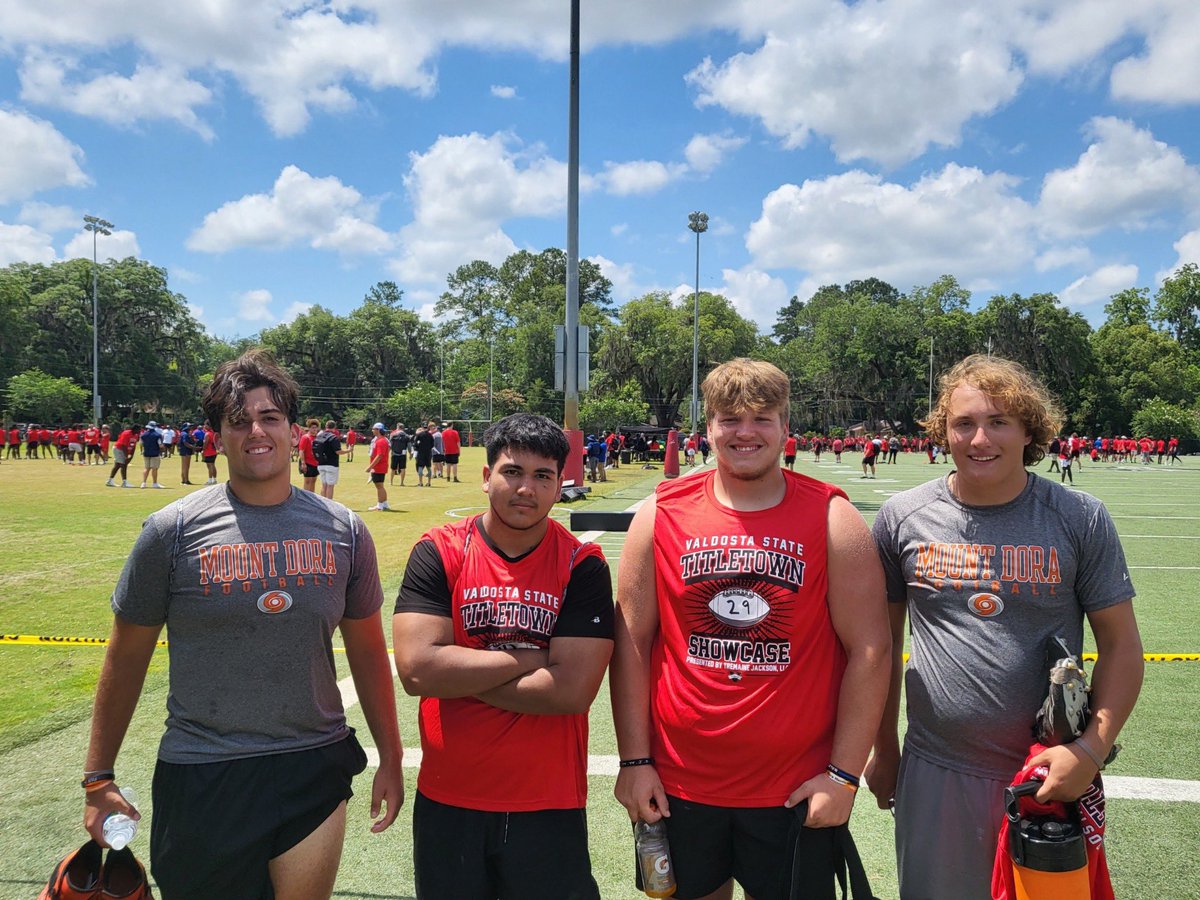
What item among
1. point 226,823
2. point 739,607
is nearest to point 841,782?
point 739,607

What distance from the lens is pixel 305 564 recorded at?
2.22 meters

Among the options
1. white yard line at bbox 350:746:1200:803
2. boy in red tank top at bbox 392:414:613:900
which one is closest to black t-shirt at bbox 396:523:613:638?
boy in red tank top at bbox 392:414:613:900

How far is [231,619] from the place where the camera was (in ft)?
7.00

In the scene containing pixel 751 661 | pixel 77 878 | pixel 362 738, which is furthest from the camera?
pixel 362 738

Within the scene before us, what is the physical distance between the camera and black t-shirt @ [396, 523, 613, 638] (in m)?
2.29

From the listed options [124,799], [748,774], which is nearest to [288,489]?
[124,799]

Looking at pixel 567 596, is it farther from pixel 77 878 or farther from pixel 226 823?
pixel 77 878

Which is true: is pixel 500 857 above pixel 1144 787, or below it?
above

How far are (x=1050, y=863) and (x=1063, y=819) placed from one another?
0.13m

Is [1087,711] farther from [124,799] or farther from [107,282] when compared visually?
[107,282]

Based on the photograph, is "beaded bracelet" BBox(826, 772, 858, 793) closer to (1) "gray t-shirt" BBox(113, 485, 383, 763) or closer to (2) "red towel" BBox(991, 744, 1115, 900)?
(2) "red towel" BBox(991, 744, 1115, 900)

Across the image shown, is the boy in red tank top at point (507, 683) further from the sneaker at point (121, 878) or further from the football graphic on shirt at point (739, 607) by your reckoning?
the sneaker at point (121, 878)

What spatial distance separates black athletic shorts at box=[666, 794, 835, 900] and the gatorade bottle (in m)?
0.46

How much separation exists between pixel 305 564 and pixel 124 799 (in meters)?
0.78
